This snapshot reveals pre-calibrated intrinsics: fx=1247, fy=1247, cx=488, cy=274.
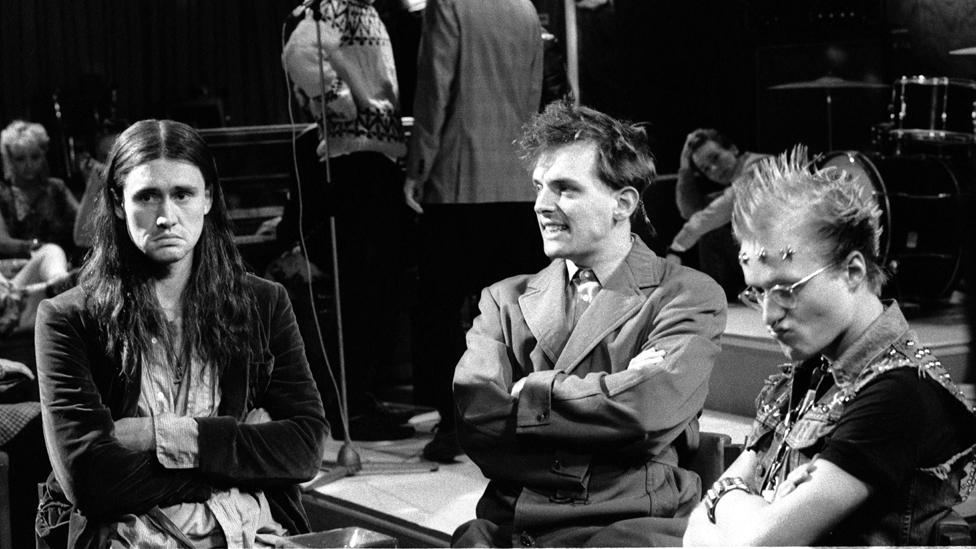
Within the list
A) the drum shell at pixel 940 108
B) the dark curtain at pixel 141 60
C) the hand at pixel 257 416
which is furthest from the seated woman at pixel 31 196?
the hand at pixel 257 416

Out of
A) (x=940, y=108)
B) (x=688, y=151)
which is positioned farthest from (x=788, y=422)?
(x=688, y=151)

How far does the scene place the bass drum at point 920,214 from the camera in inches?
232

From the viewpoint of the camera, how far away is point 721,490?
2006 millimetres

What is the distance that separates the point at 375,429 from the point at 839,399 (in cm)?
276

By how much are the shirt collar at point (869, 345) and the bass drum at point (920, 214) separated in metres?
4.09

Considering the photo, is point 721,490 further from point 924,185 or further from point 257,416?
point 924,185

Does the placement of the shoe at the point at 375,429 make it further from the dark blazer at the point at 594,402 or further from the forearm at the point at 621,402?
the forearm at the point at 621,402

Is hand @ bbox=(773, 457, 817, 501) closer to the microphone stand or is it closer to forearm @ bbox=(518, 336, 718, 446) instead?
forearm @ bbox=(518, 336, 718, 446)

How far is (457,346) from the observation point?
162 inches

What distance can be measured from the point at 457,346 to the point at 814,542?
2.37 m

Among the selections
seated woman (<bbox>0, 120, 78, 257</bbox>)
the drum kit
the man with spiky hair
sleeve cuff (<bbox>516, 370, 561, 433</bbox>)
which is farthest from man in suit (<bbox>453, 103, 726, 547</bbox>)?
seated woman (<bbox>0, 120, 78, 257</bbox>)

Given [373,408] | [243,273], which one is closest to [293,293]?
[373,408]

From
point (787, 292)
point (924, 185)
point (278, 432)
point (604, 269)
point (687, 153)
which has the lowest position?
point (924, 185)

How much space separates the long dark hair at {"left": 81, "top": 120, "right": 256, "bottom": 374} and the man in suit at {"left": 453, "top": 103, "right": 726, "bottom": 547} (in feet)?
1.57
